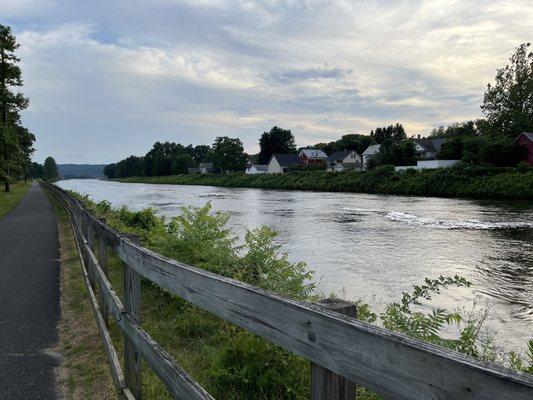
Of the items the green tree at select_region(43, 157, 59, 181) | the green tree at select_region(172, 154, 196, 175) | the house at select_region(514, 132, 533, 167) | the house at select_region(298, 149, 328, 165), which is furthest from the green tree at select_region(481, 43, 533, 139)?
the green tree at select_region(43, 157, 59, 181)

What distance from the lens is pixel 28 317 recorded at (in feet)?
21.5

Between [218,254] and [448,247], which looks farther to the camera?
[448,247]

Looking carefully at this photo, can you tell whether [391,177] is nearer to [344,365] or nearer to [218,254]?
[218,254]

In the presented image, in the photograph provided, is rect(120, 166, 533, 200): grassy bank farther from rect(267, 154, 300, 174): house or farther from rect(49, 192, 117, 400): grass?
rect(49, 192, 117, 400): grass

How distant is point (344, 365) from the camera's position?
1.51 m

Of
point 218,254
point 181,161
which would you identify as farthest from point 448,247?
point 181,161

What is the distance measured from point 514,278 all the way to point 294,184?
184ft

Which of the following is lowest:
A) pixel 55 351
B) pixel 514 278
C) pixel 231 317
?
pixel 514 278

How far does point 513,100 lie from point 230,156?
69685 millimetres

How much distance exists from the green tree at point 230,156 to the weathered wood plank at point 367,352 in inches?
4585

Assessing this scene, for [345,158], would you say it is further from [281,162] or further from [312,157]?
[281,162]

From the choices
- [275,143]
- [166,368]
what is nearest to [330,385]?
[166,368]

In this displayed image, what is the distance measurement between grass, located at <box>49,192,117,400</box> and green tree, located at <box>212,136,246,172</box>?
110 m

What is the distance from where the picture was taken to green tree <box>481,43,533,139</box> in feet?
203
